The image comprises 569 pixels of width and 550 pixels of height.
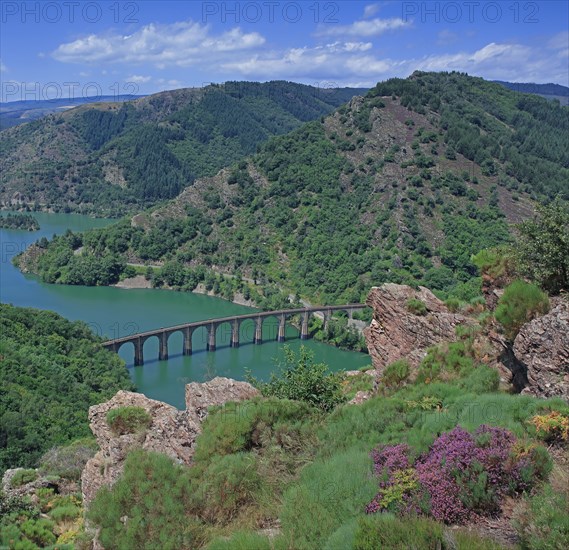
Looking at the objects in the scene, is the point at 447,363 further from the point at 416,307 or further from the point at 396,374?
the point at 416,307

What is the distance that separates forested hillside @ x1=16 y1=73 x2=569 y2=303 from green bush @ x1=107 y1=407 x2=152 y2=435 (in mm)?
47559

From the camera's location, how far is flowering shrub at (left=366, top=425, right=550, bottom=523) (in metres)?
5.95

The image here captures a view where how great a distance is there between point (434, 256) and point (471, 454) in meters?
56.3

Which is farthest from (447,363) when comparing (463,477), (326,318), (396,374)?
(326,318)

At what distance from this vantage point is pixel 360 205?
7038cm

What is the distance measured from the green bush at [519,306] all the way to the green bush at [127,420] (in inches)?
212

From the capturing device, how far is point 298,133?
83.4m

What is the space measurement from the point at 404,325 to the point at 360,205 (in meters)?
59.8

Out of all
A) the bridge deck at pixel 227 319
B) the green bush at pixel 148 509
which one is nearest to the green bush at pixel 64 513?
the green bush at pixel 148 509

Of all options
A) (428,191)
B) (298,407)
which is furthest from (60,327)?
(428,191)

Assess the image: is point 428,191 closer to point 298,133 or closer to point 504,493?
point 298,133

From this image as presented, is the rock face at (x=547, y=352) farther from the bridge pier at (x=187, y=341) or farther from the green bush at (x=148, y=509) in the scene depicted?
the bridge pier at (x=187, y=341)

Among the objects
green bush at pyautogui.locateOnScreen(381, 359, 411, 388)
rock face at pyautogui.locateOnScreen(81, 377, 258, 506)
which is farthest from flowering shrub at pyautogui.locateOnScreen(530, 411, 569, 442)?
rock face at pyautogui.locateOnScreen(81, 377, 258, 506)

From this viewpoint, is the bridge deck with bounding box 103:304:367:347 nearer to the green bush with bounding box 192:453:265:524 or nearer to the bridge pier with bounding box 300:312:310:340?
the bridge pier with bounding box 300:312:310:340
